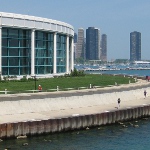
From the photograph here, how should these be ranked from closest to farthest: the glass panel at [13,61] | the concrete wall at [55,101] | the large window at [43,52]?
the concrete wall at [55,101], the glass panel at [13,61], the large window at [43,52]

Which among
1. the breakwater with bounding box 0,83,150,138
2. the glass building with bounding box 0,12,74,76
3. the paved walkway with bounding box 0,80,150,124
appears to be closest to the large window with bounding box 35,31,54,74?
the glass building with bounding box 0,12,74,76

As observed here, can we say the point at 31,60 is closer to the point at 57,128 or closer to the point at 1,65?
the point at 1,65

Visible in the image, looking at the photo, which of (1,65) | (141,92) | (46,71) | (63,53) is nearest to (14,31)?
(1,65)

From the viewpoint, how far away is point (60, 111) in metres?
51.6

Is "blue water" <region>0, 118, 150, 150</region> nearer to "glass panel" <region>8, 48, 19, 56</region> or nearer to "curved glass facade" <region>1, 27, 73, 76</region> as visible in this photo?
"curved glass facade" <region>1, 27, 73, 76</region>

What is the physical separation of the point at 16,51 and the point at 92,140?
38.2m

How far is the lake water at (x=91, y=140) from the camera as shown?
40.3 meters

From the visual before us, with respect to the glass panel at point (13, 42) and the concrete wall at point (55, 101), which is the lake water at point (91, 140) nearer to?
the concrete wall at point (55, 101)

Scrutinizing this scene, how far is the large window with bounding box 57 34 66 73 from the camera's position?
298ft

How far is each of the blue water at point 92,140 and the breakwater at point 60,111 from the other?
1.04 meters

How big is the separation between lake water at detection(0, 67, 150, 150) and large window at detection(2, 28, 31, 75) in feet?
106

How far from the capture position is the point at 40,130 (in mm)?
43969

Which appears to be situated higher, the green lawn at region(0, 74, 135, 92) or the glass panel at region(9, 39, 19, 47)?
the glass panel at region(9, 39, 19, 47)

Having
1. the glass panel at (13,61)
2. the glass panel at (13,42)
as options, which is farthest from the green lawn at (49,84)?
the glass panel at (13,42)
